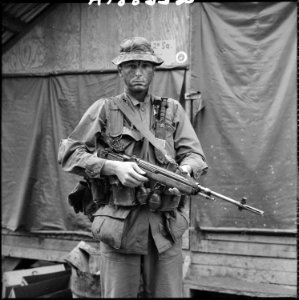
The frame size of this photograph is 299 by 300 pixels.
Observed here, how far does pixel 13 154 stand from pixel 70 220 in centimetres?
133

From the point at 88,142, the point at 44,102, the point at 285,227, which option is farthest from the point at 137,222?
the point at 44,102

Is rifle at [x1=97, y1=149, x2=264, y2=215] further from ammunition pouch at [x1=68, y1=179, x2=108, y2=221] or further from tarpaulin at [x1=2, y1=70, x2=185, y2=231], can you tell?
tarpaulin at [x1=2, y1=70, x2=185, y2=231]

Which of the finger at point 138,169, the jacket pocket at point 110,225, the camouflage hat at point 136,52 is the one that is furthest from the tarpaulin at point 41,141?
the finger at point 138,169

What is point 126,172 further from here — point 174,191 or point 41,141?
point 41,141

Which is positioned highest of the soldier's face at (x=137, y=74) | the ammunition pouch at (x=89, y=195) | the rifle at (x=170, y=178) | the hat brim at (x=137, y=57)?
the hat brim at (x=137, y=57)

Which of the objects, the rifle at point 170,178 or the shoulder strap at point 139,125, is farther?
the shoulder strap at point 139,125

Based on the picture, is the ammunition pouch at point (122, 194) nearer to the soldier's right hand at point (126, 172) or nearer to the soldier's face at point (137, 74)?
the soldier's right hand at point (126, 172)

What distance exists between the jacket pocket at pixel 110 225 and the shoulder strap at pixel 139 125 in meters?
0.52

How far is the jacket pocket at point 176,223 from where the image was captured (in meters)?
3.05

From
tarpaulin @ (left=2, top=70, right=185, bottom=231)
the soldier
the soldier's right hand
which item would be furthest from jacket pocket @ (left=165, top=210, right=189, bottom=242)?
tarpaulin @ (left=2, top=70, right=185, bottom=231)

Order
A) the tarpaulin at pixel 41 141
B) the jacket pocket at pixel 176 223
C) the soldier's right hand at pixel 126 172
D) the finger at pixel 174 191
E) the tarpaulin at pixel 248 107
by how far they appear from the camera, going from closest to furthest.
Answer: the soldier's right hand at pixel 126 172
the finger at pixel 174 191
the jacket pocket at pixel 176 223
the tarpaulin at pixel 248 107
the tarpaulin at pixel 41 141

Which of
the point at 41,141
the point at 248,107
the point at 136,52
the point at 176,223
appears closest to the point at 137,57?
the point at 136,52

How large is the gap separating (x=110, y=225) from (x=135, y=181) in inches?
15.7

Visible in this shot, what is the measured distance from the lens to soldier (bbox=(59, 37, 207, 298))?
296cm
